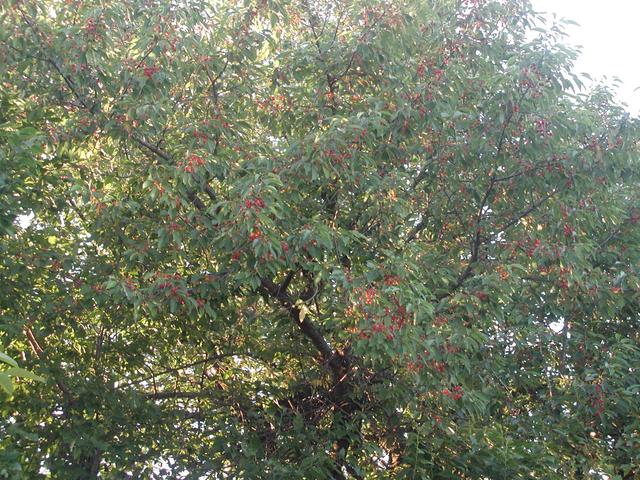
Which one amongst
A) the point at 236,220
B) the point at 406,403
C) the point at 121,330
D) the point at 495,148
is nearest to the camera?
the point at 236,220

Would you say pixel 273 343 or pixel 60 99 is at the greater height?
pixel 60 99

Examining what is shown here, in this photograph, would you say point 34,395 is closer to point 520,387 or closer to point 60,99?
point 60,99

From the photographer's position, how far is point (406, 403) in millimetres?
5625

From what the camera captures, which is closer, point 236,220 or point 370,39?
point 236,220

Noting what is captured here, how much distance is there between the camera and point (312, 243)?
5.19 m

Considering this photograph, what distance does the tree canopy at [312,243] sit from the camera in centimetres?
530

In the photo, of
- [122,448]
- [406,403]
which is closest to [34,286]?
[122,448]

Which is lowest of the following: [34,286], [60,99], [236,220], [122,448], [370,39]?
[122,448]

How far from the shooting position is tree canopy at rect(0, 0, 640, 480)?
17.4 feet

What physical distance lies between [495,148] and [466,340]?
5.48ft

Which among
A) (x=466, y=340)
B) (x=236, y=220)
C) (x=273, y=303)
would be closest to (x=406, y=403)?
(x=466, y=340)

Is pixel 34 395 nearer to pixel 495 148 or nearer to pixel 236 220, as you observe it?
pixel 236 220

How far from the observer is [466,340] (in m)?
5.17

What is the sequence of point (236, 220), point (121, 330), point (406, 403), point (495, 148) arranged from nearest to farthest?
point (236, 220)
point (406, 403)
point (495, 148)
point (121, 330)
